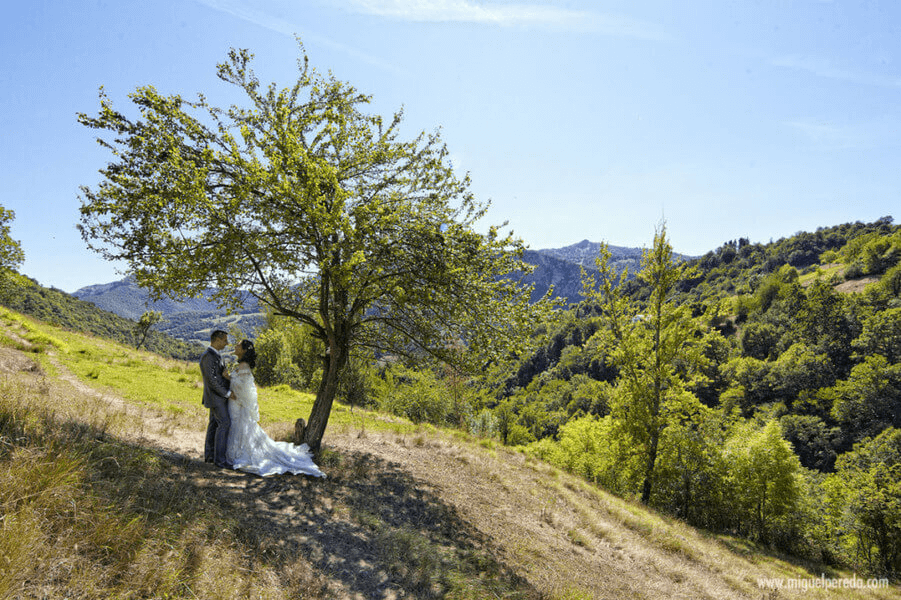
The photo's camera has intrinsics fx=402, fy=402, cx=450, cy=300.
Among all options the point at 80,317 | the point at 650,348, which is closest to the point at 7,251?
the point at 650,348

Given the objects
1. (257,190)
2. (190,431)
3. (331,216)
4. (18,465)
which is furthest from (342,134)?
(190,431)

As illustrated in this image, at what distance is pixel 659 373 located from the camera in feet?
63.2

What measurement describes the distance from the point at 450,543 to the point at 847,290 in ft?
620

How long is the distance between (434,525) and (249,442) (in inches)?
165

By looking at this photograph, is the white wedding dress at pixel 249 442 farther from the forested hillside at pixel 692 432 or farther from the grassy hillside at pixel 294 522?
the forested hillside at pixel 692 432

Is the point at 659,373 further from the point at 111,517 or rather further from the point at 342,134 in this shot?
the point at 111,517

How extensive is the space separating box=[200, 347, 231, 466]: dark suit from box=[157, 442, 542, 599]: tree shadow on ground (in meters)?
0.37

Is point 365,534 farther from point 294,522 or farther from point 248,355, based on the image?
point 248,355

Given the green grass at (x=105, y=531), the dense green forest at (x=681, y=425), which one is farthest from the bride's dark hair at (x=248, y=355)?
the dense green forest at (x=681, y=425)

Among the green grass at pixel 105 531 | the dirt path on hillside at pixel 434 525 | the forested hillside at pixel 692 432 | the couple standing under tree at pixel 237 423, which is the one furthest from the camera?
the forested hillside at pixel 692 432

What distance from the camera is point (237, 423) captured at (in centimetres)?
837

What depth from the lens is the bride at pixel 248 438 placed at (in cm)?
821

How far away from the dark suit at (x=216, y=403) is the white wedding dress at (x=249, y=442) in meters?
0.16

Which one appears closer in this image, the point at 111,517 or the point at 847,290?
the point at 111,517
